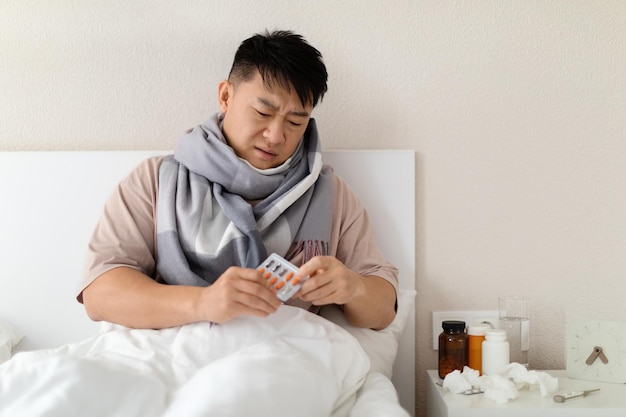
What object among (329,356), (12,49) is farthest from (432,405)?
(12,49)

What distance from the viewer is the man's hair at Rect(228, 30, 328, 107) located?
143cm

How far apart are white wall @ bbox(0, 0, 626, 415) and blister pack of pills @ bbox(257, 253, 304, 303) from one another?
52 centimetres

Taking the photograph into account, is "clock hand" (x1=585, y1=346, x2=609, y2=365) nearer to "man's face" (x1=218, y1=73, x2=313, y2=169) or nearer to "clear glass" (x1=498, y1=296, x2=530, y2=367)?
"clear glass" (x1=498, y1=296, x2=530, y2=367)

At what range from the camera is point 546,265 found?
1.69 meters

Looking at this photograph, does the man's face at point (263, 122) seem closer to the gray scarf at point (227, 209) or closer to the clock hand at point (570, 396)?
the gray scarf at point (227, 209)

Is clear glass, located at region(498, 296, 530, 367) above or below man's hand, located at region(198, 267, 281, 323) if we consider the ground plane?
below

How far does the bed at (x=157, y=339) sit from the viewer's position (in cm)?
96

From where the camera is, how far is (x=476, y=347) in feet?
4.95

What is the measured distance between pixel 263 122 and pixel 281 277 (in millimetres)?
369

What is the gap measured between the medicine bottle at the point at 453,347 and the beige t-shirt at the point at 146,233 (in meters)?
0.16

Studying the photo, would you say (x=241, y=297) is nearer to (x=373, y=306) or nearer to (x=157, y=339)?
(x=157, y=339)

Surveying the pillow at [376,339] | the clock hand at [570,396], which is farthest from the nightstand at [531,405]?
the pillow at [376,339]

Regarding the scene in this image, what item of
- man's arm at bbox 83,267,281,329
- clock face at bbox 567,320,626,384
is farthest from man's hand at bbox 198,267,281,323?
clock face at bbox 567,320,626,384

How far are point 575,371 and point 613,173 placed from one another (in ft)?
1.58
